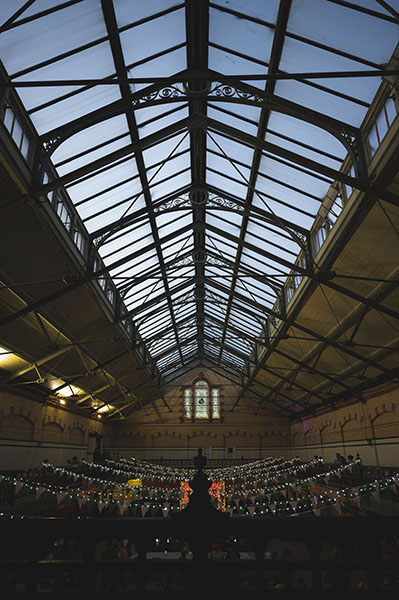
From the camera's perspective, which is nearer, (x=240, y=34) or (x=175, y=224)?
(x=240, y=34)

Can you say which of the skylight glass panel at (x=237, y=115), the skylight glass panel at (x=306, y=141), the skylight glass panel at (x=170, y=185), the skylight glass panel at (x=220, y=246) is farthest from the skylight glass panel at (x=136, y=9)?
the skylight glass panel at (x=220, y=246)

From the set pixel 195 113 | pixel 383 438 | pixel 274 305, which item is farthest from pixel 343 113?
pixel 383 438

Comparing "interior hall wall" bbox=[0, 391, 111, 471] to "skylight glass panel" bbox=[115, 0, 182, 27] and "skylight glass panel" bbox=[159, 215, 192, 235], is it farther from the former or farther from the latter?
"skylight glass panel" bbox=[115, 0, 182, 27]

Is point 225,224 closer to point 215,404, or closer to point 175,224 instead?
point 175,224

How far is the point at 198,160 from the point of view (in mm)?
10820

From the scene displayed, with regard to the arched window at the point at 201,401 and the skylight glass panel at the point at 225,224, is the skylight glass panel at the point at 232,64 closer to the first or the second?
the skylight glass panel at the point at 225,224

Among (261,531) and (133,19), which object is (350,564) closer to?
(261,531)

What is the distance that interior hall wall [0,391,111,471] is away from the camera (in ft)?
50.0

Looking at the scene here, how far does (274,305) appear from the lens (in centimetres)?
1669

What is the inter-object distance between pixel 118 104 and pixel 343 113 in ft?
14.2

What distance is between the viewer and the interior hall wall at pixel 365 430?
15.8m

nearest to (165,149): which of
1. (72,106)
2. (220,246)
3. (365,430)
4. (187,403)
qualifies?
(72,106)

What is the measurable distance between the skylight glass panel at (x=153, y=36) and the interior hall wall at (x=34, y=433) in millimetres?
12625

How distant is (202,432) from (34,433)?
1659 centimetres
